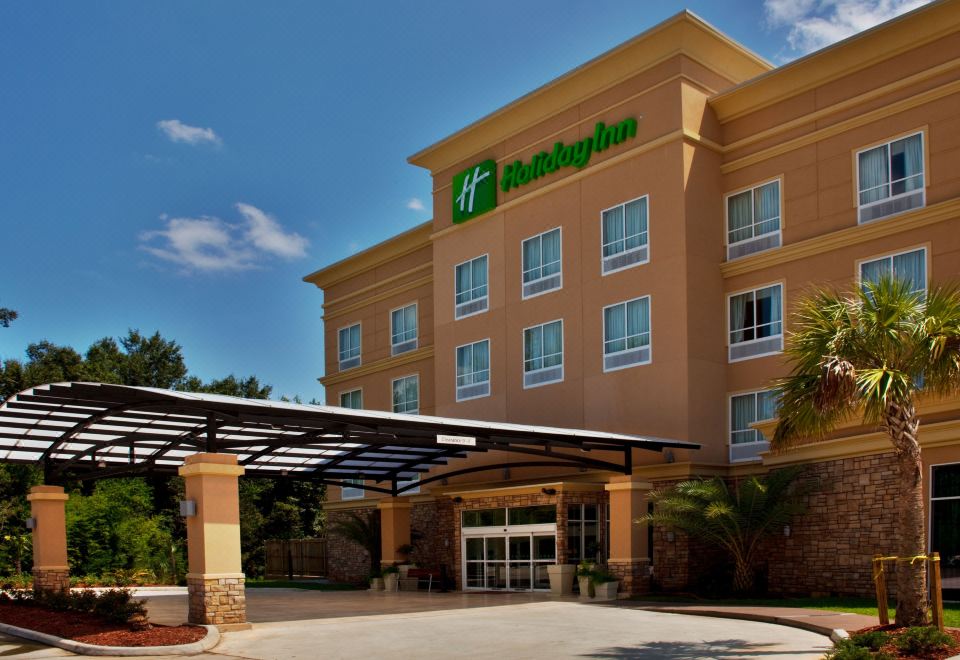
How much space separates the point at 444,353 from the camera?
3666cm

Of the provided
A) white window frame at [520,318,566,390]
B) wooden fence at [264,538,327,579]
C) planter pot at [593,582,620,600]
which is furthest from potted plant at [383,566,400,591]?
wooden fence at [264,538,327,579]

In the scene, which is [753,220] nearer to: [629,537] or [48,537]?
[629,537]

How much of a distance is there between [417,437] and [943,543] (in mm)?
11746

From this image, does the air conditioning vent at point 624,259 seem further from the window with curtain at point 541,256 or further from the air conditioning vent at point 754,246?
the air conditioning vent at point 754,246

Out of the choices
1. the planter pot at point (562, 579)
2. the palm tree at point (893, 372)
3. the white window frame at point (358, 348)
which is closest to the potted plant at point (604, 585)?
the planter pot at point (562, 579)

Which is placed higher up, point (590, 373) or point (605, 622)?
point (590, 373)

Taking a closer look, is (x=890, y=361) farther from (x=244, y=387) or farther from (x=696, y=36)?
(x=244, y=387)

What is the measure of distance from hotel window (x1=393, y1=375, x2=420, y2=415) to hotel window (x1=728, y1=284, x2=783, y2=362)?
14.6 metres

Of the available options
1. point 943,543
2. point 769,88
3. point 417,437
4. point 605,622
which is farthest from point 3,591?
point 769,88

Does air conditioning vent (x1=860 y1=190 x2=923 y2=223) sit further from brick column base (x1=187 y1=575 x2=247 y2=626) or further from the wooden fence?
the wooden fence

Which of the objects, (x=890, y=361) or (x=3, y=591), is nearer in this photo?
→ (x=890, y=361)

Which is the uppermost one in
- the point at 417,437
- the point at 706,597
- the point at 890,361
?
the point at 890,361

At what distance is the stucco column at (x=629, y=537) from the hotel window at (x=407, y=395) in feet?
48.4

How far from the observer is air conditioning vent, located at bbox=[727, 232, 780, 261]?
28.7 metres
